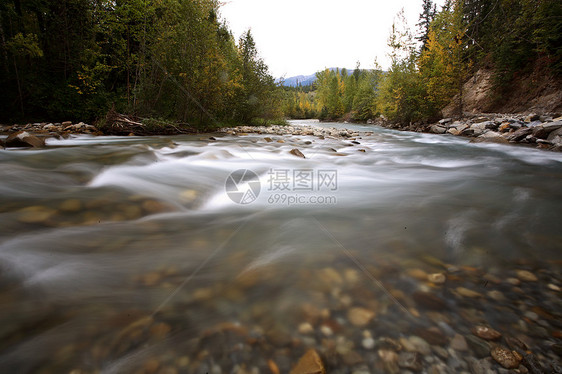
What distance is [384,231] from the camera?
2.08m

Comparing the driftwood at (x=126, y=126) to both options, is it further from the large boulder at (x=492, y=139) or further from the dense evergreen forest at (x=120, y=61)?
the large boulder at (x=492, y=139)

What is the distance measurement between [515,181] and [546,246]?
2.83 meters

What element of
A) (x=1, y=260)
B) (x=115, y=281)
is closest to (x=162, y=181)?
(x=1, y=260)

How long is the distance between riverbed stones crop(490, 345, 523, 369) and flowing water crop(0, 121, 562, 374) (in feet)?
0.10

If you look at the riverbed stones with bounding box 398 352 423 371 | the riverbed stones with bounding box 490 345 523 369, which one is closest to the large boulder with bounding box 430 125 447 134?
the riverbed stones with bounding box 490 345 523 369

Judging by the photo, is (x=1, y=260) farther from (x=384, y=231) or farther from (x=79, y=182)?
(x=384, y=231)

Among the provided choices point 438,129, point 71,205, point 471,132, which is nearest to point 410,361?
point 71,205

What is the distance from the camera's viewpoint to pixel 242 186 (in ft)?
11.1

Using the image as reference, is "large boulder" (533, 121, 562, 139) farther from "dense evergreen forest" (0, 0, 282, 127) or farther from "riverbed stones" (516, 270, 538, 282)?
"dense evergreen forest" (0, 0, 282, 127)

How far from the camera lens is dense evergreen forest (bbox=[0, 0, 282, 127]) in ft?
35.3

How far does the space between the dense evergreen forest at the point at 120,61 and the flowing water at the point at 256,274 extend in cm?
930

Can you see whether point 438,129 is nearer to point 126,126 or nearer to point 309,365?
point 126,126

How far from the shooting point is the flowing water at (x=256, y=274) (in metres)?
0.93

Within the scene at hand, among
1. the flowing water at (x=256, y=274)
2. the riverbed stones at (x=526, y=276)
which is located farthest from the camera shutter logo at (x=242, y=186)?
the riverbed stones at (x=526, y=276)
